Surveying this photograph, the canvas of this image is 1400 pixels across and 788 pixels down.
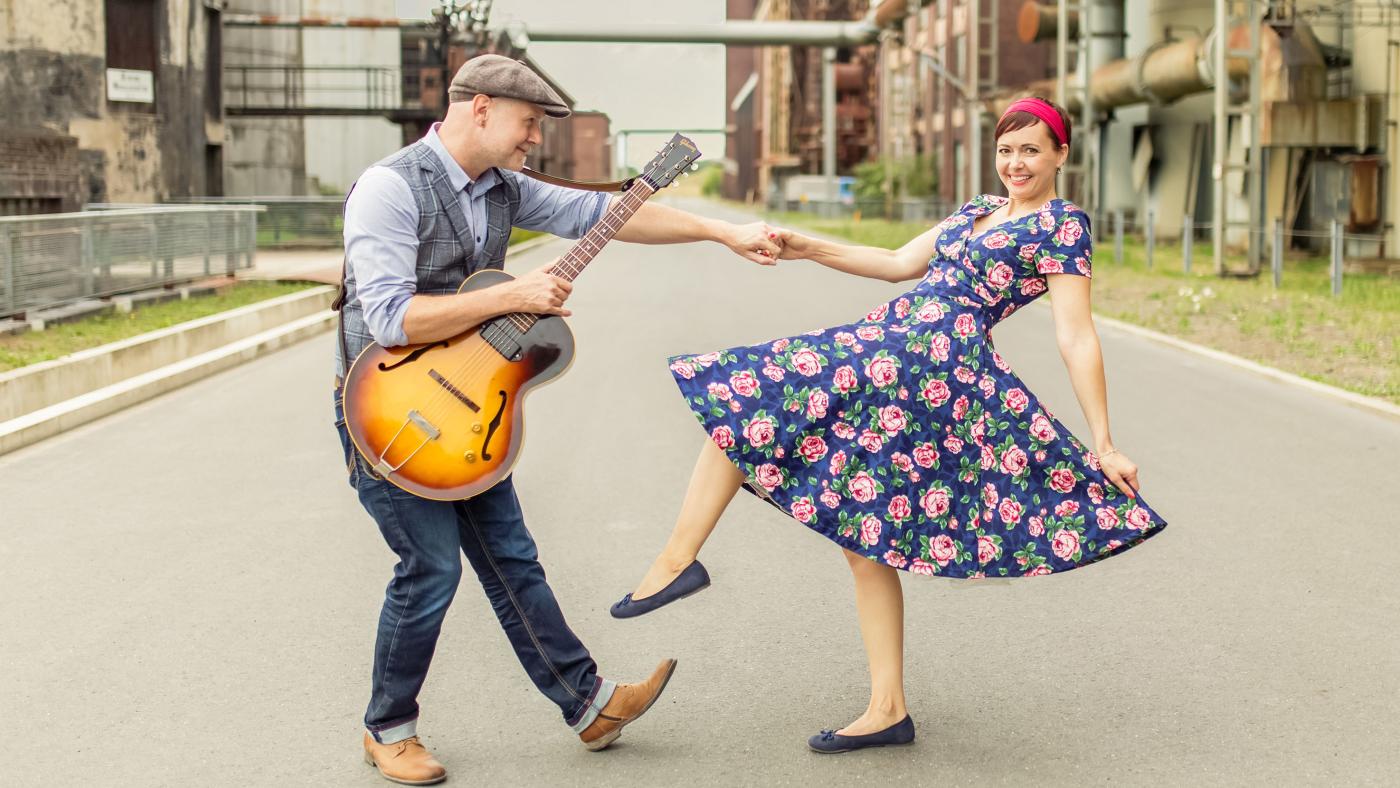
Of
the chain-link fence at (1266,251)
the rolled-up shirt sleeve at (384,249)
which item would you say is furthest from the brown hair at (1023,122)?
the chain-link fence at (1266,251)

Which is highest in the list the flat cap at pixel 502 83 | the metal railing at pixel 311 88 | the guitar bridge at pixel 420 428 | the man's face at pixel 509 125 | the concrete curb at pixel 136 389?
the metal railing at pixel 311 88

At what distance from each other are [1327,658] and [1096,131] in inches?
1551

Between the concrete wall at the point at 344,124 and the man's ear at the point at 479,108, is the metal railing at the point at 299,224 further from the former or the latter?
the man's ear at the point at 479,108

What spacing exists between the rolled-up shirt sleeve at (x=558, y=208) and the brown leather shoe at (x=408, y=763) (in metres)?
1.42

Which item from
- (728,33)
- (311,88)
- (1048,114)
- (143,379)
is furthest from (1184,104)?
(1048,114)

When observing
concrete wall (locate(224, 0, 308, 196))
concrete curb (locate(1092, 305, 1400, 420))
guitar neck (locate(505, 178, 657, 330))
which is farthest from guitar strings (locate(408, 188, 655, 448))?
concrete wall (locate(224, 0, 308, 196))

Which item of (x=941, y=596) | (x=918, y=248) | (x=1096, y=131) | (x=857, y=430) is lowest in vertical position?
(x=941, y=596)

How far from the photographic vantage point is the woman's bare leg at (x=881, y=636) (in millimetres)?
4395

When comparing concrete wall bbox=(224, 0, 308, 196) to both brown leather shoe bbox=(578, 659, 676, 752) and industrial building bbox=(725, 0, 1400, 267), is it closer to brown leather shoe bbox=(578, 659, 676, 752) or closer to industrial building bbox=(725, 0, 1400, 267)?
industrial building bbox=(725, 0, 1400, 267)

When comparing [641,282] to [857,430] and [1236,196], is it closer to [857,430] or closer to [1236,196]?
[1236,196]

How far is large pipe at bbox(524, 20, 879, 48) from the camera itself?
5512 cm

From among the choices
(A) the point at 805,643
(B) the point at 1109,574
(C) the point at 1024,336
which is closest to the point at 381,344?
(A) the point at 805,643

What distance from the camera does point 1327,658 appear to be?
18.0ft

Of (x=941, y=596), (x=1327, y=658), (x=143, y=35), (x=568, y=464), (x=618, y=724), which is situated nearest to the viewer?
(x=618, y=724)
